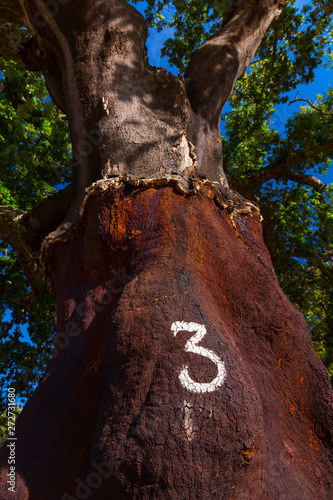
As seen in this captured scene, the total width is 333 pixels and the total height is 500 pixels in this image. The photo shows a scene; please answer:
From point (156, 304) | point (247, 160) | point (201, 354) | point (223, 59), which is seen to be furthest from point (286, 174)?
point (201, 354)

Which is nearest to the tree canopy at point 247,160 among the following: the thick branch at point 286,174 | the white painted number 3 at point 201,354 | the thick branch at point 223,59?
the thick branch at point 286,174

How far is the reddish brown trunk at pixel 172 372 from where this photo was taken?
1.15 metres

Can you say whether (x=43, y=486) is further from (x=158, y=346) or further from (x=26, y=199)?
(x=26, y=199)

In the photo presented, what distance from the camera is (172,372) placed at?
1259 millimetres

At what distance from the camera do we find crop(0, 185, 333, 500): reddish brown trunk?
115 centimetres

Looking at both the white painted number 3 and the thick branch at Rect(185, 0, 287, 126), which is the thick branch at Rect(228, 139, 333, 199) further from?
the white painted number 3

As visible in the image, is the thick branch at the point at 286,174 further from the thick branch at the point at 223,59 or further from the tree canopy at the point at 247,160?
the thick branch at the point at 223,59

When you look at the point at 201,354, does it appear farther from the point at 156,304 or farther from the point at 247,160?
the point at 247,160

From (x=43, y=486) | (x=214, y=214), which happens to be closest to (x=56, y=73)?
(x=214, y=214)

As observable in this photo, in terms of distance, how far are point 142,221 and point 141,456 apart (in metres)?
1.11

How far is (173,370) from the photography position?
4.15ft

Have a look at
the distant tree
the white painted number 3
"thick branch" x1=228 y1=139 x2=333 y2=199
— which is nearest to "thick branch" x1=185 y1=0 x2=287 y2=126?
the distant tree

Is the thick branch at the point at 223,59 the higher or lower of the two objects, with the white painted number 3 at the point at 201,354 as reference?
higher

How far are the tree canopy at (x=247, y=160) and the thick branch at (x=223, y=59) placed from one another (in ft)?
8.76
